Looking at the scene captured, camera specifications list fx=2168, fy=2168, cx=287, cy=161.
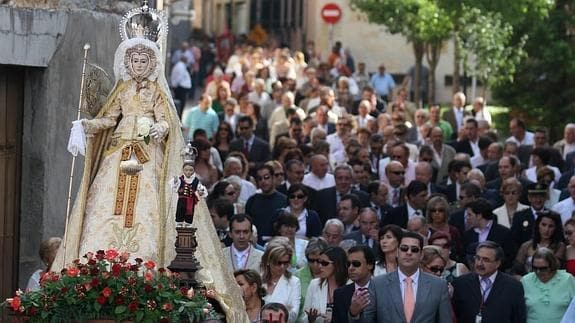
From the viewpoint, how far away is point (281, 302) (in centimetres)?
1708

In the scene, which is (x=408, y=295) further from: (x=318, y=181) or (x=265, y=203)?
(x=318, y=181)

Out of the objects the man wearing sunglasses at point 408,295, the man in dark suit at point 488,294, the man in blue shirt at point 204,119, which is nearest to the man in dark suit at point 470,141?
the man in blue shirt at point 204,119

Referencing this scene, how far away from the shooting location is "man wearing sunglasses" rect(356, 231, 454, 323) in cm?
1535

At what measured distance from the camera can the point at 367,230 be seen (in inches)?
776

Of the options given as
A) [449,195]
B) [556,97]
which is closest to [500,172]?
[449,195]

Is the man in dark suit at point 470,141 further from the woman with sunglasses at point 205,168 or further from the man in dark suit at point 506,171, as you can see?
the woman with sunglasses at point 205,168

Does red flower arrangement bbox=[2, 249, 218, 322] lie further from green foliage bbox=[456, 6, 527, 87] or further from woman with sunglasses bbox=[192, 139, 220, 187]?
green foliage bbox=[456, 6, 527, 87]

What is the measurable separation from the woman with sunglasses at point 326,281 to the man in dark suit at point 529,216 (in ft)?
11.3

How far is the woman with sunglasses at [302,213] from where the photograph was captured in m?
20.5

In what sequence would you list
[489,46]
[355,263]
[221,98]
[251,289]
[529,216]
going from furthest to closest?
[489,46] < [221,98] < [529,216] < [355,263] < [251,289]

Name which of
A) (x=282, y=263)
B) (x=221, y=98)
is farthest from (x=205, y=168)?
(x=221, y=98)

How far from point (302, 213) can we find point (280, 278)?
338 cm

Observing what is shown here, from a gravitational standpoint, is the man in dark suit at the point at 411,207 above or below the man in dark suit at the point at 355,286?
above

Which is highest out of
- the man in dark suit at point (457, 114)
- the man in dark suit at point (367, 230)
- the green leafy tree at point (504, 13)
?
the green leafy tree at point (504, 13)
